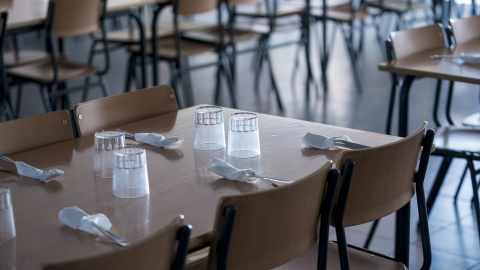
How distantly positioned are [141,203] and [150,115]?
0.92 metres

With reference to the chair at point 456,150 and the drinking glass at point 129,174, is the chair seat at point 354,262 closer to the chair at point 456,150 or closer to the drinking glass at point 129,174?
the drinking glass at point 129,174

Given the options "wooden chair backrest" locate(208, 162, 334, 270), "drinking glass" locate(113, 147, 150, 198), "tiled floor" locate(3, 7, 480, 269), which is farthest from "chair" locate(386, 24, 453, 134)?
"drinking glass" locate(113, 147, 150, 198)

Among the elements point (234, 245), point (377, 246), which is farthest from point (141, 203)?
point (377, 246)

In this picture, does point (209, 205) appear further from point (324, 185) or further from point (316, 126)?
point (316, 126)

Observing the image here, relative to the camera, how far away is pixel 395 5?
21.9ft

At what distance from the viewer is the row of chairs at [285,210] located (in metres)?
1.39

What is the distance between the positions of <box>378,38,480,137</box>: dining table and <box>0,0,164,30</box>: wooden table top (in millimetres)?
1939

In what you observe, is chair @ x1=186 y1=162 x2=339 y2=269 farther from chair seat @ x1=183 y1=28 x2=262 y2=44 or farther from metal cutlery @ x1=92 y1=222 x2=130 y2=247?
chair seat @ x1=183 y1=28 x2=262 y2=44

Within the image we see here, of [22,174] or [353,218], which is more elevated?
[22,174]

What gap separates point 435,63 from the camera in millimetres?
3045

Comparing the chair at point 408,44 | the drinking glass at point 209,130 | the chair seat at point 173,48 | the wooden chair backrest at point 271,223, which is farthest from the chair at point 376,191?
the chair seat at point 173,48

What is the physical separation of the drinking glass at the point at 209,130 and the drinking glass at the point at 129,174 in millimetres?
376

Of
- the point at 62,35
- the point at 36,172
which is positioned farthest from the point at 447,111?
the point at 36,172

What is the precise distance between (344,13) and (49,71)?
9.06 feet
